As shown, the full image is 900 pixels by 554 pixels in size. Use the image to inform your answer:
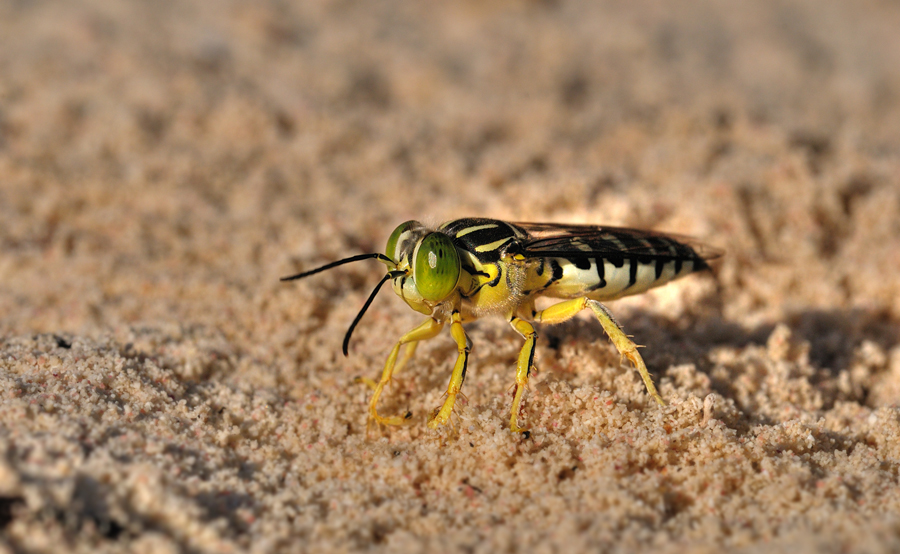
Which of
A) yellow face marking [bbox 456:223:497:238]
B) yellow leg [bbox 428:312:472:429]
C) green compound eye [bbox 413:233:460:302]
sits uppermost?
yellow face marking [bbox 456:223:497:238]

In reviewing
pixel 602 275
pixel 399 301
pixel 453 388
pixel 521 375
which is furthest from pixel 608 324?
pixel 399 301

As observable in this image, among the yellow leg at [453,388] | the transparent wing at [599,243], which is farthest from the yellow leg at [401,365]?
the transparent wing at [599,243]

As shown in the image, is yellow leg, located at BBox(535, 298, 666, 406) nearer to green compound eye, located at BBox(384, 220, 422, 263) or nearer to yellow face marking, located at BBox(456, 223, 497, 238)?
yellow face marking, located at BBox(456, 223, 497, 238)

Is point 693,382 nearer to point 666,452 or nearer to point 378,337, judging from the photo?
point 666,452

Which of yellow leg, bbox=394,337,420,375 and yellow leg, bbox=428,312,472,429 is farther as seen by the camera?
yellow leg, bbox=394,337,420,375

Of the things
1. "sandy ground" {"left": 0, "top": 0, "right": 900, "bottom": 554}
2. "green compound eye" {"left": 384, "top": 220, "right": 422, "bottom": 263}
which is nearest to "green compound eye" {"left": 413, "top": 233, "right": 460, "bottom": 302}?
"green compound eye" {"left": 384, "top": 220, "right": 422, "bottom": 263}

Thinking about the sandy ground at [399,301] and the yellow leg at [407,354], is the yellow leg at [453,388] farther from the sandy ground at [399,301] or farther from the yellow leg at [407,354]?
the yellow leg at [407,354]

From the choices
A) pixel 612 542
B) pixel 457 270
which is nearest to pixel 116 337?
pixel 457 270

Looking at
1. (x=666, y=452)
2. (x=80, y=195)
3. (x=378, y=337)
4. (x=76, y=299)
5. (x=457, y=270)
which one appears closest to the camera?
(x=666, y=452)

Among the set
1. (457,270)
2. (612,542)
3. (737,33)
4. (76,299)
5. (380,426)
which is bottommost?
(612,542)
